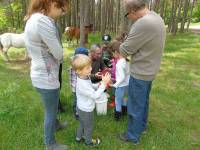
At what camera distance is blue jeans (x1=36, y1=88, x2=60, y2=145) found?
3.47 m

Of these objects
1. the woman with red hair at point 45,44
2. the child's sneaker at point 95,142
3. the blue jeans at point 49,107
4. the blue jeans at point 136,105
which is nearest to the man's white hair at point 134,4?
the woman with red hair at point 45,44

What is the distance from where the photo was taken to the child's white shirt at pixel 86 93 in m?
3.64

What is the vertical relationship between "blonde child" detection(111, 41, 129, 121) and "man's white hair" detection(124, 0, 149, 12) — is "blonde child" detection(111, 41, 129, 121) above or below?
below

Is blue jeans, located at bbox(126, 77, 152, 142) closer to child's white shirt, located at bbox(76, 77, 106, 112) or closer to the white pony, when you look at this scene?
child's white shirt, located at bbox(76, 77, 106, 112)

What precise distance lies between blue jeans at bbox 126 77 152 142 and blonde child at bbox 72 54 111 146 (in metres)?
0.46

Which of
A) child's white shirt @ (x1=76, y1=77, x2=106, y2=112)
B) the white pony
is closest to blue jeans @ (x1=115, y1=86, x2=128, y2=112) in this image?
child's white shirt @ (x1=76, y1=77, x2=106, y2=112)

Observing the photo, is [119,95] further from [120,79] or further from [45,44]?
[45,44]

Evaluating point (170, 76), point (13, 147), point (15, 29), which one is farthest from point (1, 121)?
point (15, 29)

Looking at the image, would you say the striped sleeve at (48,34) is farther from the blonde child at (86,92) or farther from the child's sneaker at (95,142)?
the child's sneaker at (95,142)

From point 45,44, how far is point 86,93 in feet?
2.60

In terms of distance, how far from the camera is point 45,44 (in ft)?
10.7

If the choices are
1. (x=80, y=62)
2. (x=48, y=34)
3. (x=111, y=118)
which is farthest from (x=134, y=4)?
(x=111, y=118)

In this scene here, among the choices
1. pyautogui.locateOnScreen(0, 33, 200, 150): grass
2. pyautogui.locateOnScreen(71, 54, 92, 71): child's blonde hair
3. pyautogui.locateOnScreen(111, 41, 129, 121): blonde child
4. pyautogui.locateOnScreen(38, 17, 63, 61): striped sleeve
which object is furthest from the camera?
pyautogui.locateOnScreen(111, 41, 129, 121): blonde child

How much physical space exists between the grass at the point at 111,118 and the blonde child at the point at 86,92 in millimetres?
305
